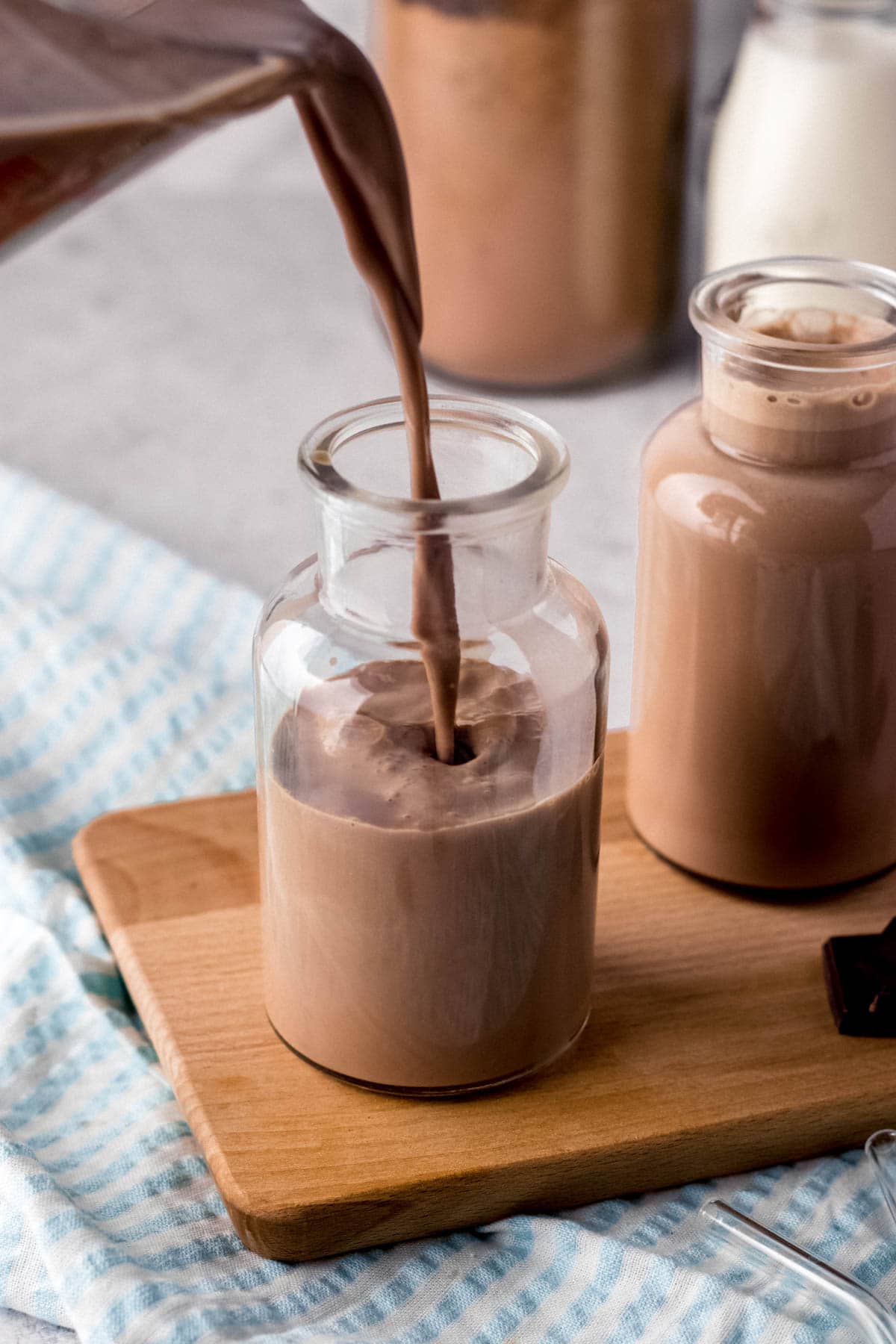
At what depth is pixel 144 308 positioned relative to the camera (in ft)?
5.36

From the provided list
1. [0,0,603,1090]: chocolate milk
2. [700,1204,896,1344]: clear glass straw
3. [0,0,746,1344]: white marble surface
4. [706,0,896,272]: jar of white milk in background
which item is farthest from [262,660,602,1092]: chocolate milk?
[706,0,896,272]: jar of white milk in background

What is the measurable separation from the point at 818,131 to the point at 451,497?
23.3 inches

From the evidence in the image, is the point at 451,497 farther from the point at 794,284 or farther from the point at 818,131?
the point at 818,131

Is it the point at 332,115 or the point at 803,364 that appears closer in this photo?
the point at 332,115

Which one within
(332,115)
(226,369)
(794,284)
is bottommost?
(226,369)

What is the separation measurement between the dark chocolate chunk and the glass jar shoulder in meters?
0.18

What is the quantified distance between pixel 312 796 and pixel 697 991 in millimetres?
230

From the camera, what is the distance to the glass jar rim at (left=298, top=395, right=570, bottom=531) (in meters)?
0.65

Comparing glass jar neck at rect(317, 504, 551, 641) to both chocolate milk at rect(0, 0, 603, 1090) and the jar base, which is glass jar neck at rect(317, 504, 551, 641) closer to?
chocolate milk at rect(0, 0, 603, 1090)

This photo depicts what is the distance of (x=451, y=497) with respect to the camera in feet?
2.44

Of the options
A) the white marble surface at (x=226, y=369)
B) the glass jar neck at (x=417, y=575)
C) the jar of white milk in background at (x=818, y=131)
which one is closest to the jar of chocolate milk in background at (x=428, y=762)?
the glass jar neck at (x=417, y=575)

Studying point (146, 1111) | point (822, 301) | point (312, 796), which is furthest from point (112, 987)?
point (822, 301)

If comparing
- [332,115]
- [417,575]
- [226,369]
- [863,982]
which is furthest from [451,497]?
[226,369]

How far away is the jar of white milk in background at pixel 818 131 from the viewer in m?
1.18
